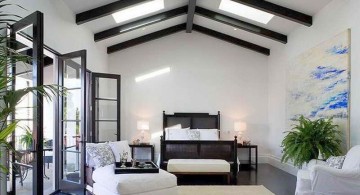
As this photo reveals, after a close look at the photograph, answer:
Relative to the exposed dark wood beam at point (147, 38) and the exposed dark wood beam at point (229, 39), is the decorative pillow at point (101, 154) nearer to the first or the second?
the exposed dark wood beam at point (147, 38)

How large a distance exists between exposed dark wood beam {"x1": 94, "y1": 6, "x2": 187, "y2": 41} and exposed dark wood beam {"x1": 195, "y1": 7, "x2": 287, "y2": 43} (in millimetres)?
501

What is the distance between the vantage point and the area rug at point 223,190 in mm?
5547

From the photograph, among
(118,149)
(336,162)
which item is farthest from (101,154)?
(336,162)

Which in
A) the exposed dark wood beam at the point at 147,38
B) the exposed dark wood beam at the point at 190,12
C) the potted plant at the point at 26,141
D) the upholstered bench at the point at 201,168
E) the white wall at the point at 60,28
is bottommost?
the upholstered bench at the point at 201,168

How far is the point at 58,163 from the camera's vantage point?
5.57m

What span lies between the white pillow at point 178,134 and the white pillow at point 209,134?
17.3 inches

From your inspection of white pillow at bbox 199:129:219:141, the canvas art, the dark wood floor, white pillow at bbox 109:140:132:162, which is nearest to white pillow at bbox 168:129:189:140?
white pillow at bbox 199:129:219:141

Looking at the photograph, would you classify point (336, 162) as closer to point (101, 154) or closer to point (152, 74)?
point (101, 154)

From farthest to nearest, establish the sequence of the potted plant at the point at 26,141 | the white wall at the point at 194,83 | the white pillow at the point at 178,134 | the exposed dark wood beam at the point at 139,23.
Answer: the white wall at the point at 194,83 < the white pillow at the point at 178,134 < the exposed dark wood beam at the point at 139,23 < the potted plant at the point at 26,141

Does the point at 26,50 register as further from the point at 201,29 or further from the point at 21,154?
the point at 201,29

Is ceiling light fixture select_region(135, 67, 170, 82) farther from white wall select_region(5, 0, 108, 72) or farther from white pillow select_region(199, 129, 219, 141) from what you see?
white pillow select_region(199, 129, 219, 141)

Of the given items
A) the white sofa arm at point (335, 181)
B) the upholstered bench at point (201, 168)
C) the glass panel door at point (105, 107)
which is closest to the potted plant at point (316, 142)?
the white sofa arm at point (335, 181)

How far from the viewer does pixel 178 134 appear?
815cm

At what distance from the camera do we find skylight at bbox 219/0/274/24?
689 centimetres
